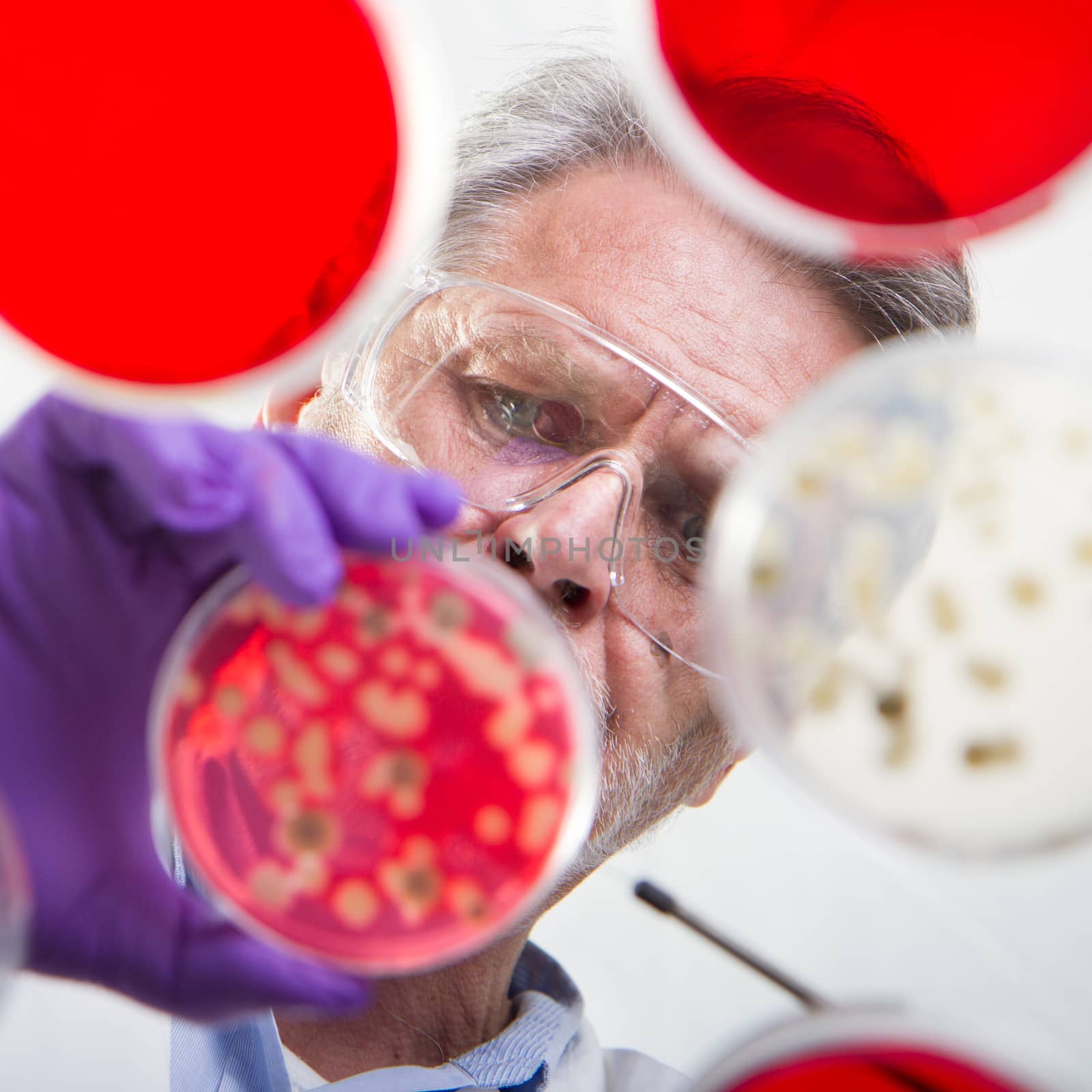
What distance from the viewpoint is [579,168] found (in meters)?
1.68

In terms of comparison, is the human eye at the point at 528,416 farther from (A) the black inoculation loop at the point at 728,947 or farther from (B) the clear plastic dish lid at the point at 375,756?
(A) the black inoculation loop at the point at 728,947

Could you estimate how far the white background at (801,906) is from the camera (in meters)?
2.03

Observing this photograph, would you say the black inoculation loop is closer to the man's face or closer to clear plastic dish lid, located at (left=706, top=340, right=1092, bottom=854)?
the man's face

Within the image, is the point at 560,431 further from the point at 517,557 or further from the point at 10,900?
the point at 10,900

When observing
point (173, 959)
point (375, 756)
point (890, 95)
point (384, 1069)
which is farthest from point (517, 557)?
point (384, 1069)

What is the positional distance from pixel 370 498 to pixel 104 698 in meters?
0.45

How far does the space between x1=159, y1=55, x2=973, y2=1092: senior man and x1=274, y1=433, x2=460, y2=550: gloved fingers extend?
1.07 feet

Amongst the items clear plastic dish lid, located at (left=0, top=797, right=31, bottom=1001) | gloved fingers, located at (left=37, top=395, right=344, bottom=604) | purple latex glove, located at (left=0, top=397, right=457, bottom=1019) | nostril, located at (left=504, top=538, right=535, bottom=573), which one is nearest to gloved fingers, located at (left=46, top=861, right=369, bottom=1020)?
purple latex glove, located at (left=0, top=397, right=457, bottom=1019)

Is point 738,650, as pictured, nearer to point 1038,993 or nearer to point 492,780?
point 492,780

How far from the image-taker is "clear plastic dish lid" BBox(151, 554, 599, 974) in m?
0.96

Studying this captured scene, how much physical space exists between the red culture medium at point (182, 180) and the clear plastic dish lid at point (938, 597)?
535 mm

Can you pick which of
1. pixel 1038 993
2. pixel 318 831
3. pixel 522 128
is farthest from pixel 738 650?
pixel 1038 993

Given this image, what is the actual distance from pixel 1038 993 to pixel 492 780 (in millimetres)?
1706

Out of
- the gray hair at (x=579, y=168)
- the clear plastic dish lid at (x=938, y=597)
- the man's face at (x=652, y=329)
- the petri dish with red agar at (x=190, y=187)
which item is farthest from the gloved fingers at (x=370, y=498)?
the gray hair at (x=579, y=168)
